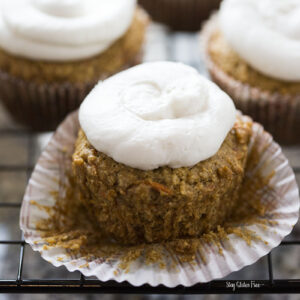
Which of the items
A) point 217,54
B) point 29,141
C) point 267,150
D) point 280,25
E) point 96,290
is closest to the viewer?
point 96,290

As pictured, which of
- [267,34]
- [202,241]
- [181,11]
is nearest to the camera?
[202,241]

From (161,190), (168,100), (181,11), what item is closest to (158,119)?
(168,100)

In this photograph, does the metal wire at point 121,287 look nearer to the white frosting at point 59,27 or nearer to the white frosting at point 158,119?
the white frosting at point 158,119

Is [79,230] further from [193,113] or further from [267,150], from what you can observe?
[267,150]

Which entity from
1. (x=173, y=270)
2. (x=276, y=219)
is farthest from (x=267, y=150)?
(x=173, y=270)

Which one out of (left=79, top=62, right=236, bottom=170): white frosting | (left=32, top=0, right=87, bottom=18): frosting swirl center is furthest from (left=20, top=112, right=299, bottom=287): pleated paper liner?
(left=32, top=0, right=87, bottom=18): frosting swirl center

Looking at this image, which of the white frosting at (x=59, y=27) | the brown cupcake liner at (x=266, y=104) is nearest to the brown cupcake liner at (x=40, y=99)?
the white frosting at (x=59, y=27)

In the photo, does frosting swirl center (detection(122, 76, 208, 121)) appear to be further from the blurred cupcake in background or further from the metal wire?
the blurred cupcake in background

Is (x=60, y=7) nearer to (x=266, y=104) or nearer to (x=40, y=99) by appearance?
(x=40, y=99)
